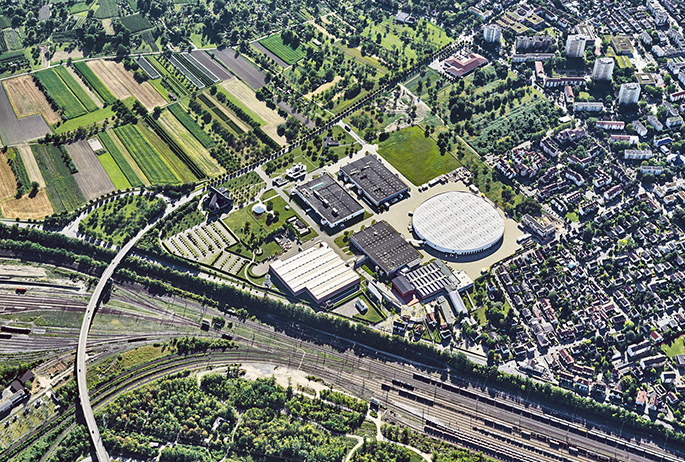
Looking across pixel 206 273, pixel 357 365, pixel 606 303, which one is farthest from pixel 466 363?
pixel 206 273

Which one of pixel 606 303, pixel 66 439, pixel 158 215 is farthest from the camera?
pixel 158 215

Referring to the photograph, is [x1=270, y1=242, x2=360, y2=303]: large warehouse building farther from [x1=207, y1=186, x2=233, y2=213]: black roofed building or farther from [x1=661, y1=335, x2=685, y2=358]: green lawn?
[x1=661, y1=335, x2=685, y2=358]: green lawn

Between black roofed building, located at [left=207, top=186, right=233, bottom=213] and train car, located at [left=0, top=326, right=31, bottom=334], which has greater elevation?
black roofed building, located at [left=207, top=186, right=233, bottom=213]

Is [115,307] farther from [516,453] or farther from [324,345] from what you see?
[516,453]

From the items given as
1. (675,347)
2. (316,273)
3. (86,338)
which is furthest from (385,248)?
(86,338)

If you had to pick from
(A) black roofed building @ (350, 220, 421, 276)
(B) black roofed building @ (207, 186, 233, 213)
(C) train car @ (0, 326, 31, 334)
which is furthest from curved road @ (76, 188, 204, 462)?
(A) black roofed building @ (350, 220, 421, 276)

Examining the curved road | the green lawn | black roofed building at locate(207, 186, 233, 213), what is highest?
black roofed building at locate(207, 186, 233, 213)

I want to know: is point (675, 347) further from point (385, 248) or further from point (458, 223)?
point (385, 248)
